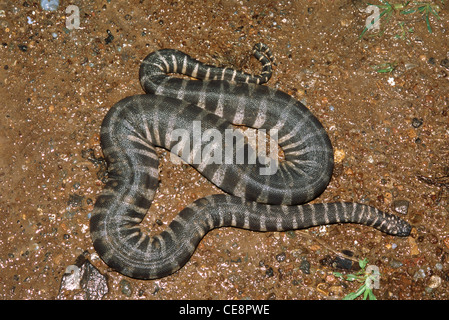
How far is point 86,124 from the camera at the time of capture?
699 cm

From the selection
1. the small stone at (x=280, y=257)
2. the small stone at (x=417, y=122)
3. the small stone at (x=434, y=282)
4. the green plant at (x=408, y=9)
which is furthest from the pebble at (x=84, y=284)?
the green plant at (x=408, y=9)

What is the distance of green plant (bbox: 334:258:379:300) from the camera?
6406 millimetres

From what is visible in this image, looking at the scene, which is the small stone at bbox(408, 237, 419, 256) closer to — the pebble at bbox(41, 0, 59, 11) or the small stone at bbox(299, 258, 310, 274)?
→ the small stone at bbox(299, 258, 310, 274)

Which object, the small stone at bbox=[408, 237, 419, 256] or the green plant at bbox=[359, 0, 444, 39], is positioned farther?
the green plant at bbox=[359, 0, 444, 39]

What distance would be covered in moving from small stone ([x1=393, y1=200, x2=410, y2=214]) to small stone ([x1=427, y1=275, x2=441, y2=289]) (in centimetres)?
110

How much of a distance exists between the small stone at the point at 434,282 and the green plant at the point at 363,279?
844 mm

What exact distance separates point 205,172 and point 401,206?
3.32m

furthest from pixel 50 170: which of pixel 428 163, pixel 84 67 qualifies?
pixel 428 163

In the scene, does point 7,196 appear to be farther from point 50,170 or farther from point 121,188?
point 121,188

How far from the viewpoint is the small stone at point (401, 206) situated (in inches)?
271

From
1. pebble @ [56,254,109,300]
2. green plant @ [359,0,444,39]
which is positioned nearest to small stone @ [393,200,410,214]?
green plant @ [359,0,444,39]

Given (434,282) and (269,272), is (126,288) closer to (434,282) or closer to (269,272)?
(269,272)

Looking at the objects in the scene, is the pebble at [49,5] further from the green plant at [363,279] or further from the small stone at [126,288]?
the green plant at [363,279]

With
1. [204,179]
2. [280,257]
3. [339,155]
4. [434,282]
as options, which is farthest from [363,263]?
[204,179]
